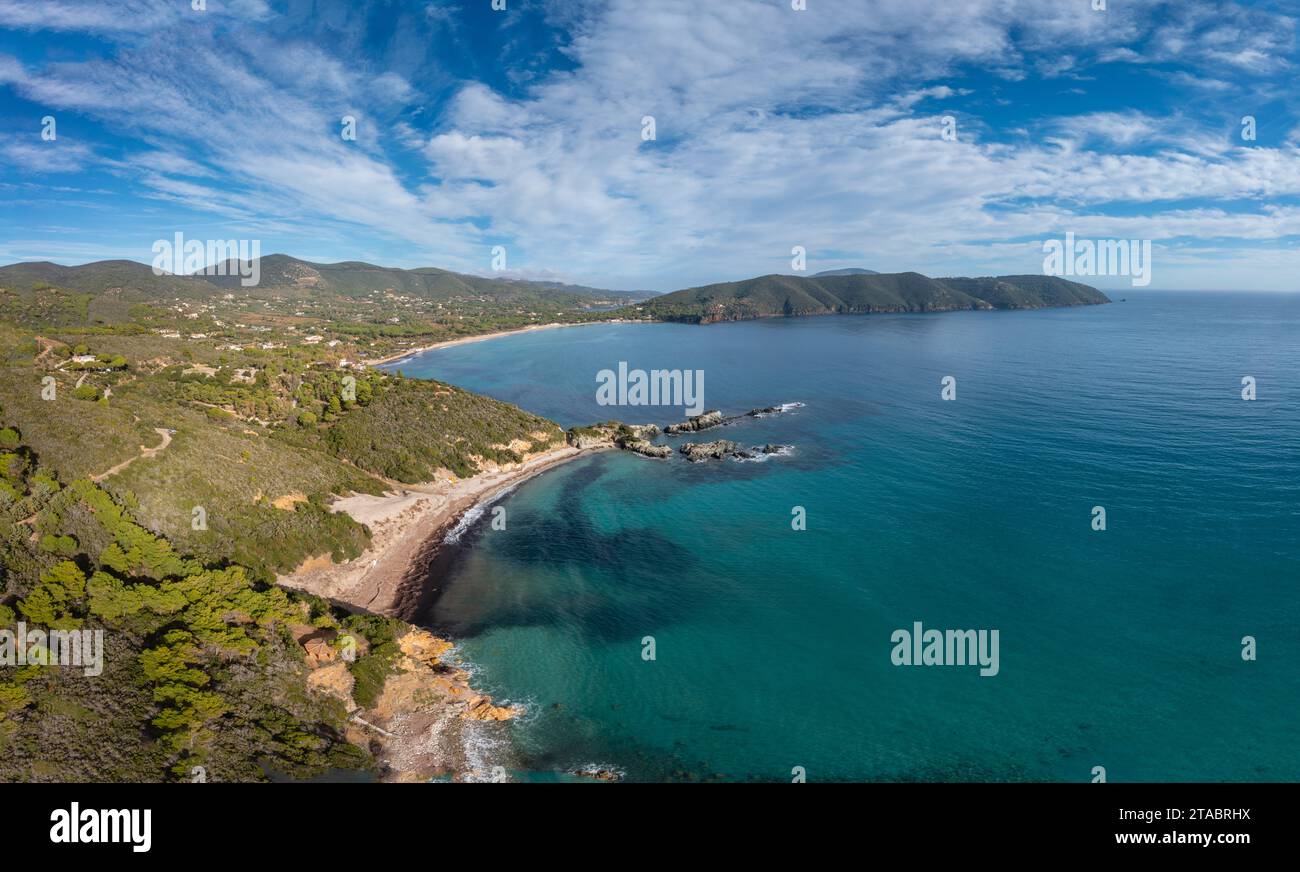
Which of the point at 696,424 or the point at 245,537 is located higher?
the point at 696,424

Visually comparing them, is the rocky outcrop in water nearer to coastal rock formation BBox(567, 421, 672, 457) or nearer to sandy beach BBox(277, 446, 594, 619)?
coastal rock formation BBox(567, 421, 672, 457)

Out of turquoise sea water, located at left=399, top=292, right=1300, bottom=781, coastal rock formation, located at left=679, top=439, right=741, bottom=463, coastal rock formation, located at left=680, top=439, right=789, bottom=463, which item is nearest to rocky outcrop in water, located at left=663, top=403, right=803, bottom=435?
turquoise sea water, located at left=399, top=292, right=1300, bottom=781

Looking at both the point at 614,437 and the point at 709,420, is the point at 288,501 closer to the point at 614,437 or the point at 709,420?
the point at 614,437

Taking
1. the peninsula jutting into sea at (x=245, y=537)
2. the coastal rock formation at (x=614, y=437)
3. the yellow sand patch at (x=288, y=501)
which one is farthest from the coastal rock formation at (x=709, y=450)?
the yellow sand patch at (x=288, y=501)

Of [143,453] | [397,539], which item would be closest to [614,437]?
[397,539]

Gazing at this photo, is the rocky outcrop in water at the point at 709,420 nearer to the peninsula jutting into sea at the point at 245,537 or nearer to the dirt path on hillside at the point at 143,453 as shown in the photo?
the peninsula jutting into sea at the point at 245,537
